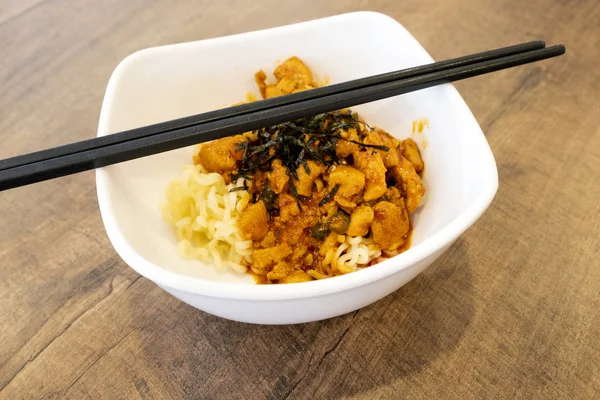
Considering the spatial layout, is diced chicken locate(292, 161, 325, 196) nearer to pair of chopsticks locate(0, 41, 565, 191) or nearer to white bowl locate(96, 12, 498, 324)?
pair of chopsticks locate(0, 41, 565, 191)

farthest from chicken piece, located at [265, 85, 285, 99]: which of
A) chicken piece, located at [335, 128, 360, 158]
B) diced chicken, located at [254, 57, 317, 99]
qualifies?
chicken piece, located at [335, 128, 360, 158]

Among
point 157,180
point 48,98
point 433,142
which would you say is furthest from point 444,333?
point 48,98

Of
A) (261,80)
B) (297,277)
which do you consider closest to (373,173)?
(297,277)

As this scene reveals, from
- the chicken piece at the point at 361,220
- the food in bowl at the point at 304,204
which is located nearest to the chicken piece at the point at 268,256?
the food in bowl at the point at 304,204

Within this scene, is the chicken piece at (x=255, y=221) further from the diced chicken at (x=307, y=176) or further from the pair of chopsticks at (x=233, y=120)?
the pair of chopsticks at (x=233, y=120)

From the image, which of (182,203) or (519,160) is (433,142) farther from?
(182,203)
